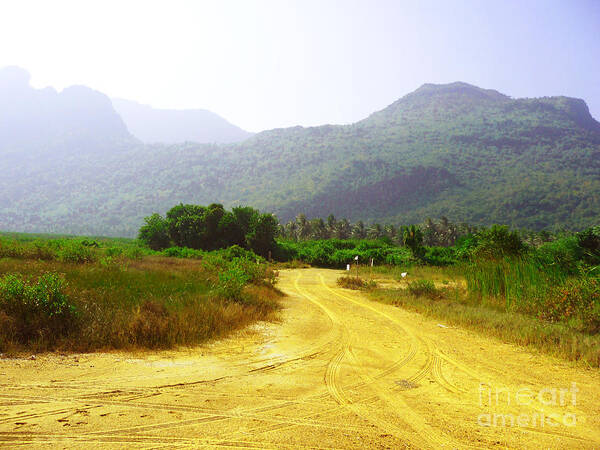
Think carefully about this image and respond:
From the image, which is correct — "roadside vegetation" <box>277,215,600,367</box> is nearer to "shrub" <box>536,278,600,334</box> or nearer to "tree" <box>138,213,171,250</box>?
"shrub" <box>536,278,600,334</box>

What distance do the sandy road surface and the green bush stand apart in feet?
2.61

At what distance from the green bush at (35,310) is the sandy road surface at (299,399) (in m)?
0.79

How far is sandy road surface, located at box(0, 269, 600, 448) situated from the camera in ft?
11.1

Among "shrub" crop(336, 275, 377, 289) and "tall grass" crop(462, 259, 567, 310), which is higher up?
"tall grass" crop(462, 259, 567, 310)

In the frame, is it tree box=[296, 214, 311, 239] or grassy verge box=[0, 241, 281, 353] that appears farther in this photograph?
tree box=[296, 214, 311, 239]

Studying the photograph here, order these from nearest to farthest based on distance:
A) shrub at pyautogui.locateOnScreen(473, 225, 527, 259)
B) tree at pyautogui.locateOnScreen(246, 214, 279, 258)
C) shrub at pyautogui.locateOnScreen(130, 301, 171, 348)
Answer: shrub at pyautogui.locateOnScreen(130, 301, 171, 348), shrub at pyautogui.locateOnScreen(473, 225, 527, 259), tree at pyautogui.locateOnScreen(246, 214, 279, 258)

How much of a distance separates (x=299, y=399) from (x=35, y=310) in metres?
4.94

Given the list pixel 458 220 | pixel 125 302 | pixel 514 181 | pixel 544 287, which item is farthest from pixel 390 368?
pixel 514 181

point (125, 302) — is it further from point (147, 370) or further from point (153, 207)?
point (153, 207)

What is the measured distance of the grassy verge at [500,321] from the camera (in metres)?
6.68

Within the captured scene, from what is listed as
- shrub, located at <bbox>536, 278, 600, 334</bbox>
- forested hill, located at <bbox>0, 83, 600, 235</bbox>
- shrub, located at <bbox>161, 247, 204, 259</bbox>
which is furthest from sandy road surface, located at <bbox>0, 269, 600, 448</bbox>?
forested hill, located at <bbox>0, 83, 600, 235</bbox>

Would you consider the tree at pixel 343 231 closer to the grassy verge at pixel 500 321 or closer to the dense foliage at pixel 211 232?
the dense foliage at pixel 211 232

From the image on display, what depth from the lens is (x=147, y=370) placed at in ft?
16.4

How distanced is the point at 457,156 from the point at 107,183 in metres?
197
